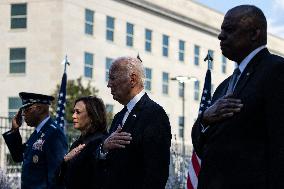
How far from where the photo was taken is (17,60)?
146ft

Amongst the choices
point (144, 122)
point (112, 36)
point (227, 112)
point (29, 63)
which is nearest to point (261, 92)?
point (227, 112)

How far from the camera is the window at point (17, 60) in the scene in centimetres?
4434

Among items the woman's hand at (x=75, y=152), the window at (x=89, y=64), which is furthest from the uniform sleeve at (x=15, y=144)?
the window at (x=89, y=64)

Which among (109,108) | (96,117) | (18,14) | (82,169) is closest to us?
(82,169)

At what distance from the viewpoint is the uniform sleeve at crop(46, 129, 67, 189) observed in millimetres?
7218

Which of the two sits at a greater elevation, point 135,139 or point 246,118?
point 246,118

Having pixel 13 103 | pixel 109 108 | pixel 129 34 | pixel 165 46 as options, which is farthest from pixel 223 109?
pixel 165 46

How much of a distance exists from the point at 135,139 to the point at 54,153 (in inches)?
94.1

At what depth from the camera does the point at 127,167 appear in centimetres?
511

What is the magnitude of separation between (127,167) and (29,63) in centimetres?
3963

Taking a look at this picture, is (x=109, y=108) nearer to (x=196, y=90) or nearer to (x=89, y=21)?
(x=89, y=21)

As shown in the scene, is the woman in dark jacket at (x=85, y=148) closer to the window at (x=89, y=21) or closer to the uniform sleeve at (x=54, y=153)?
the uniform sleeve at (x=54, y=153)

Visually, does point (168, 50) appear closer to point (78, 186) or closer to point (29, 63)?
point (29, 63)

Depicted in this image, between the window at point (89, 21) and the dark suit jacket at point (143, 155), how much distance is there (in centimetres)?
4044
